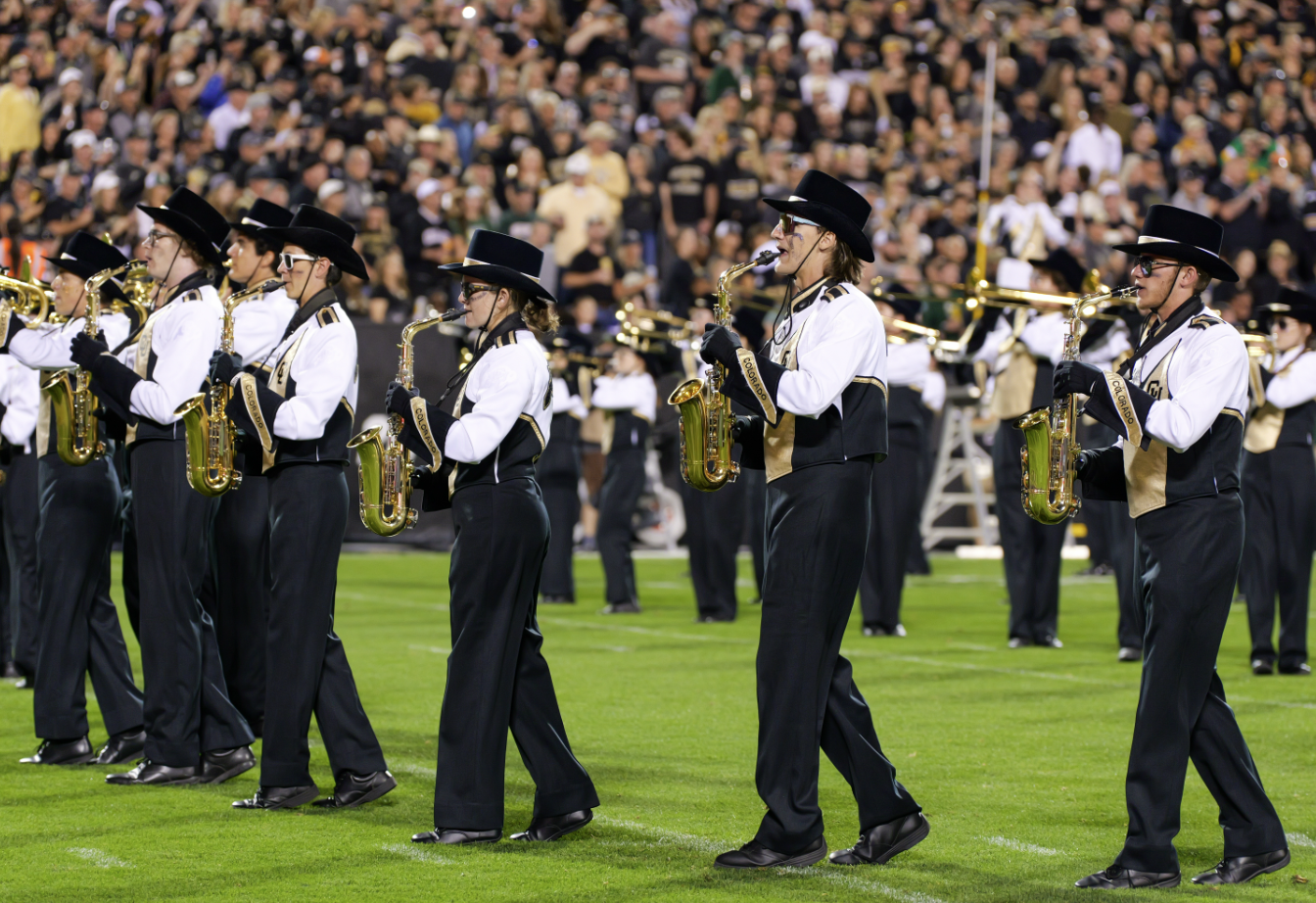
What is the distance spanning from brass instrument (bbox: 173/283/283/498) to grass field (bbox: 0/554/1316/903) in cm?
124

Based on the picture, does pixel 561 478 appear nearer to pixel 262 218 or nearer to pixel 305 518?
pixel 262 218

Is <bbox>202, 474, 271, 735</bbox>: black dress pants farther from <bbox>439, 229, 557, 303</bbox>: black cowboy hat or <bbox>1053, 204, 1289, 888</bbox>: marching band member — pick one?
<bbox>1053, 204, 1289, 888</bbox>: marching band member

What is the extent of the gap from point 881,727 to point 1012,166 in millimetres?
15095

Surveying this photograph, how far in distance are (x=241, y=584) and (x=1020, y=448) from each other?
610cm

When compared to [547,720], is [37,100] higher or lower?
higher

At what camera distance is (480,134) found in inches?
805

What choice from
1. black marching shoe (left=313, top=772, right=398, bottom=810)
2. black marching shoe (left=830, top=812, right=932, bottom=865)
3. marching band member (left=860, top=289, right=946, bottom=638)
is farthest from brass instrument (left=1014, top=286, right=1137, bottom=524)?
marching band member (left=860, top=289, right=946, bottom=638)

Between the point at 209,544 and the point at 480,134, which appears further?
the point at 480,134

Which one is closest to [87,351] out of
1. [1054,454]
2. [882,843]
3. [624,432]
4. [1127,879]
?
[882,843]

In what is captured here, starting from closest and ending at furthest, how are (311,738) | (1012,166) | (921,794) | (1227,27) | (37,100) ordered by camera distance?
(921,794)
(311,738)
(37,100)
(1012,166)
(1227,27)

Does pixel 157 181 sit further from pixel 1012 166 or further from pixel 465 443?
pixel 465 443

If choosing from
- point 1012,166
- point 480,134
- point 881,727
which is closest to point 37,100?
point 480,134

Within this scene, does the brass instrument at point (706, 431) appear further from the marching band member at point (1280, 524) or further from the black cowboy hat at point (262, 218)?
the marching band member at point (1280, 524)

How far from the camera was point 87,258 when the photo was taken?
25.8ft
